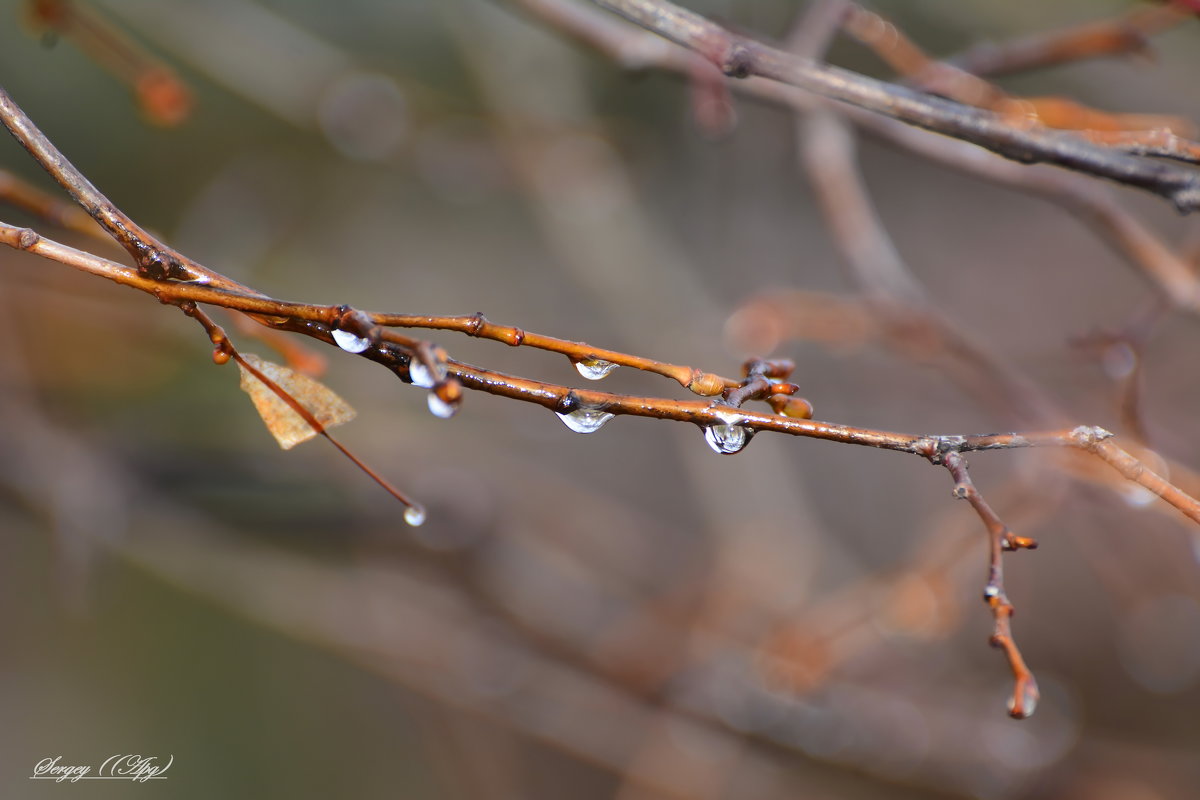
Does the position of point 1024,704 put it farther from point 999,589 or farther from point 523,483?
point 523,483

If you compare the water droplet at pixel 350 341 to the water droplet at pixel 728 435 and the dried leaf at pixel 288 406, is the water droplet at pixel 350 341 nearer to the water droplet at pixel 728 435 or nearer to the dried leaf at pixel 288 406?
the dried leaf at pixel 288 406

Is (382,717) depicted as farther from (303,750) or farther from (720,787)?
(720,787)

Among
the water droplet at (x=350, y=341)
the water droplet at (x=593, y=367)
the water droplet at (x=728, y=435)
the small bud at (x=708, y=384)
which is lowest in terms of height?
the water droplet at (x=350, y=341)

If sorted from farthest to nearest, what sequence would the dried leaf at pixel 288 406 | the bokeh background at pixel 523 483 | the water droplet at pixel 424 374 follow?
1. the bokeh background at pixel 523 483
2. the dried leaf at pixel 288 406
3. the water droplet at pixel 424 374

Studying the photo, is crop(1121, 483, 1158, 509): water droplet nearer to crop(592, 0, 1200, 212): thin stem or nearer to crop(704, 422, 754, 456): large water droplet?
crop(592, 0, 1200, 212): thin stem

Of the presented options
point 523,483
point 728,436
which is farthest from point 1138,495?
point 523,483

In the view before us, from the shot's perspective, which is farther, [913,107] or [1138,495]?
[1138,495]

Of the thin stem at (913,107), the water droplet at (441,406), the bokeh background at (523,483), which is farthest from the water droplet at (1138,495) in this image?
the water droplet at (441,406)
